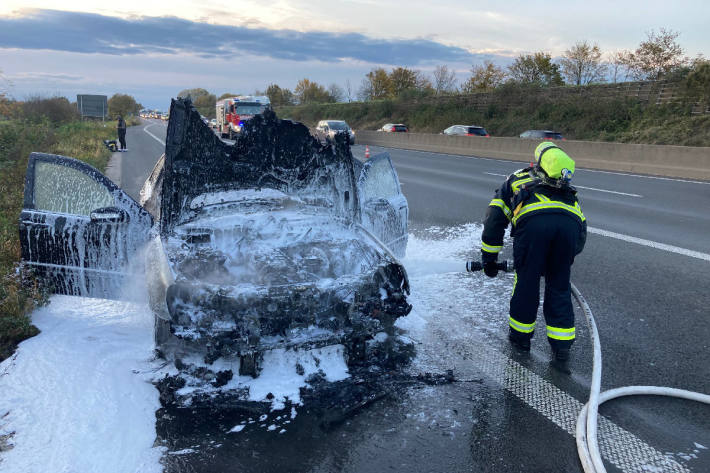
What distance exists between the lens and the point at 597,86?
32.1 metres

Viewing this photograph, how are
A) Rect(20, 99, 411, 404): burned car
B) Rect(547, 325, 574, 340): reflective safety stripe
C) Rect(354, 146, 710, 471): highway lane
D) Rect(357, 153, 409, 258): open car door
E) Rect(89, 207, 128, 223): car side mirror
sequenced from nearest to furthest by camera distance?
Rect(20, 99, 411, 404): burned car → Rect(354, 146, 710, 471): highway lane → Rect(547, 325, 574, 340): reflective safety stripe → Rect(89, 207, 128, 223): car side mirror → Rect(357, 153, 409, 258): open car door

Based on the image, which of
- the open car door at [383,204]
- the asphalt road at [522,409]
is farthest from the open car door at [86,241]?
the open car door at [383,204]

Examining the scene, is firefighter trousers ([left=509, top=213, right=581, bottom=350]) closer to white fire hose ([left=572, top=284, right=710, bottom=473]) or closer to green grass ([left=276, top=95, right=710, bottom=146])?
white fire hose ([left=572, top=284, right=710, bottom=473])

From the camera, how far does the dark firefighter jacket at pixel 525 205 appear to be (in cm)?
362

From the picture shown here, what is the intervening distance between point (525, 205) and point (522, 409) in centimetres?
139

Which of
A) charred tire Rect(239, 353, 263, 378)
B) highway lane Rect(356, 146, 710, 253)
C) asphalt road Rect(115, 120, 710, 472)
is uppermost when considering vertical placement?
highway lane Rect(356, 146, 710, 253)

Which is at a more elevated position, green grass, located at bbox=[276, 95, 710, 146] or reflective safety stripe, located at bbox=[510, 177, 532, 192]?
green grass, located at bbox=[276, 95, 710, 146]

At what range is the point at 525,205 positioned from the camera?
3693 millimetres

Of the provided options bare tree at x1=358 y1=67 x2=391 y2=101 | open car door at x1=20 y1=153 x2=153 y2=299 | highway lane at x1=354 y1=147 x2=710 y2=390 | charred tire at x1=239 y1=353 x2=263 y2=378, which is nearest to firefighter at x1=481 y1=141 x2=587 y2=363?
highway lane at x1=354 y1=147 x2=710 y2=390

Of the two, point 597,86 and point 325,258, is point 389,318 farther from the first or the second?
point 597,86

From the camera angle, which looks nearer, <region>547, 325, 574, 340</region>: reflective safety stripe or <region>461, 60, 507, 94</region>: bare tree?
<region>547, 325, 574, 340</region>: reflective safety stripe

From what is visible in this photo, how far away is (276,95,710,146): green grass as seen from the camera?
23.7m

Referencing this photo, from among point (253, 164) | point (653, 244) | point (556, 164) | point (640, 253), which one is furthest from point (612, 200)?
point (253, 164)

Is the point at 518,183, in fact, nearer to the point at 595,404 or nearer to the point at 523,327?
the point at 523,327
